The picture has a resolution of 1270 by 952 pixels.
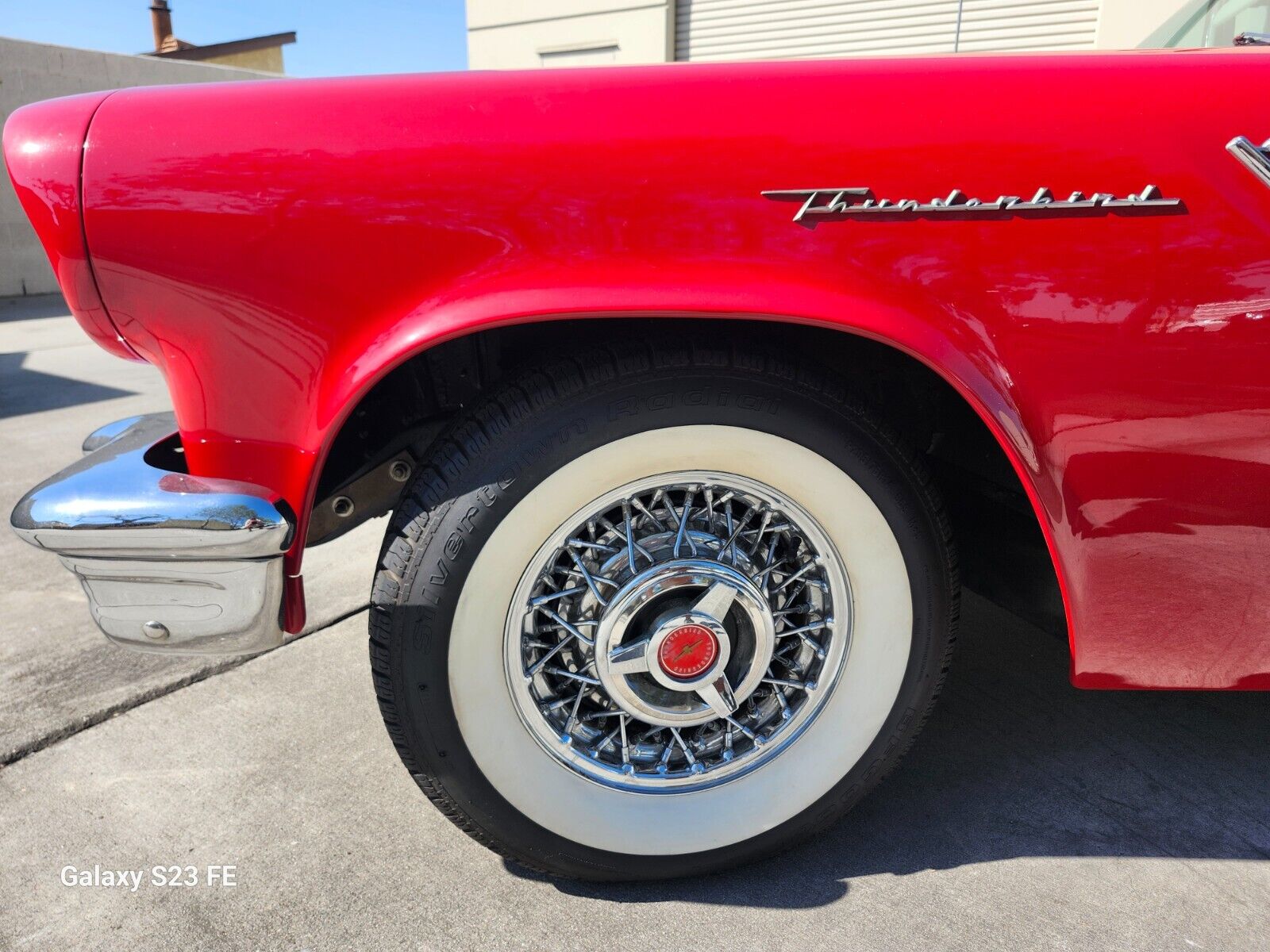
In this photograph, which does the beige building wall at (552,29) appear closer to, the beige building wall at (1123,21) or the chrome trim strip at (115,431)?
the beige building wall at (1123,21)

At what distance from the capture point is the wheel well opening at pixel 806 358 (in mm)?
1460

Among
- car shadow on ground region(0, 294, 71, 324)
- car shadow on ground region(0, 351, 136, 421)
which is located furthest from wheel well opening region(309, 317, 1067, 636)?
car shadow on ground region(0, 294, 71, 324)

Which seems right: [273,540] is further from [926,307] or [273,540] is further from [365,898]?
[926,307]

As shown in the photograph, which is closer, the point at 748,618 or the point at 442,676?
the point at 442,676

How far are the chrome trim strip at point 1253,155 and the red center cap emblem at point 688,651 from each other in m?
1.03

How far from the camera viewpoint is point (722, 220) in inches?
47.8

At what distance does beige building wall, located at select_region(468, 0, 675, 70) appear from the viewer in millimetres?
6988

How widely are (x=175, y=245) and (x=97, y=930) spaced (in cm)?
111

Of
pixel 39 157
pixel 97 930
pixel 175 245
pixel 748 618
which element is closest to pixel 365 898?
pixel 97 930

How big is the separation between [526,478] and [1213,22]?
1.85m

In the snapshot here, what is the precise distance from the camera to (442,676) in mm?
1360

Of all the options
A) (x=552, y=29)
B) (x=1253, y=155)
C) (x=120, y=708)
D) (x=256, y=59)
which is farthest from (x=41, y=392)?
(x=256, y=59)

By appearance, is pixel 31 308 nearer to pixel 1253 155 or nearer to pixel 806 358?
pixel 806 358

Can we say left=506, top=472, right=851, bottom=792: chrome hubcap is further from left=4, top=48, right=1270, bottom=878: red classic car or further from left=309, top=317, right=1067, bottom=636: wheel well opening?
left=309, top=317, right=1067, bottom=636: wheel well opening
